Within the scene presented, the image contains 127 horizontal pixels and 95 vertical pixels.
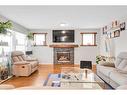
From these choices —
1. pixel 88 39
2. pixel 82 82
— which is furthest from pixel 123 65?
pixel 88 39

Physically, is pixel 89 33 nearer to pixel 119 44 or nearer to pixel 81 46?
pixel 81 46

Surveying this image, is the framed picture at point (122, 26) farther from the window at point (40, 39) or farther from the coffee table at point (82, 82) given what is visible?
the window at point (40, 39)

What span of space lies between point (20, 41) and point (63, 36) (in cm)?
231

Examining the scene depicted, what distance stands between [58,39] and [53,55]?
842 mm

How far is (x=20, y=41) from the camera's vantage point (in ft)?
23.0

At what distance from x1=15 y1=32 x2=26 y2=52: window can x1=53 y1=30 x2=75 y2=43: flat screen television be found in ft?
5.35

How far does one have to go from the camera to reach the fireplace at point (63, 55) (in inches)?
331

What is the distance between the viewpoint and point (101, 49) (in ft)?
26.1

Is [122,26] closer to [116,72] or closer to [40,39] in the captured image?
[116,72]

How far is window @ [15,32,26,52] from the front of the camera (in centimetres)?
655

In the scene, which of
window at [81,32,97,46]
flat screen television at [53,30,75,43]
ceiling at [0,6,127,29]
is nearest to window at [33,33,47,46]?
flat screen television at [53,30,75,43]
